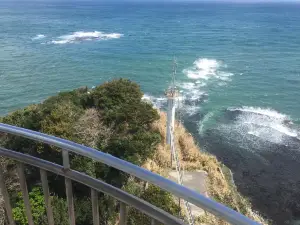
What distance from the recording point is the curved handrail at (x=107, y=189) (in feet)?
6.44

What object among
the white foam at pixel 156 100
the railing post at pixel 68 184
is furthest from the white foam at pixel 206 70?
the railing post at pixel 68 184

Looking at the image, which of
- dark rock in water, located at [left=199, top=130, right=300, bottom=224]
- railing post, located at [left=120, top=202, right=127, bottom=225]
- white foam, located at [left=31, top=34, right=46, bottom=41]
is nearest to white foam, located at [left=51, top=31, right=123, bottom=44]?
white foam, located at [left=31, top=34, right=46, bottom=41]

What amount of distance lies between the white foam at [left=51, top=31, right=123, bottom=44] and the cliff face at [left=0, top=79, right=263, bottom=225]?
113ft

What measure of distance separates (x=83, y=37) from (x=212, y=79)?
89.8 ft

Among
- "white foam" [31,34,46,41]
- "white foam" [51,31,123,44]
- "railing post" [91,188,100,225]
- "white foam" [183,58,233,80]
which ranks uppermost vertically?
"railing post" [91,188,100,225]

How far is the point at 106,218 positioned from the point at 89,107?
22.7 feet

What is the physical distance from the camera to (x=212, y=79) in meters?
32.3

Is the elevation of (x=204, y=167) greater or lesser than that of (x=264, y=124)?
greater

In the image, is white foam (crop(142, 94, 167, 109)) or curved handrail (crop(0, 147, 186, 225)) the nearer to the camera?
curved handrail (crop(0, 147, 186, 225))


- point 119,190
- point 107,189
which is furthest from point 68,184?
point 119,190

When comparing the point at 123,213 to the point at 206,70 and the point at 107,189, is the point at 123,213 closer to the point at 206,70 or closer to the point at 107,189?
the point at 107,189

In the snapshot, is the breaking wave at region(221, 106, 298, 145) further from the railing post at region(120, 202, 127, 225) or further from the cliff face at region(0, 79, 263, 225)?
the railing post at region(120, 202, 127, 225)

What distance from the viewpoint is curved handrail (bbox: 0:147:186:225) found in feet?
6.44

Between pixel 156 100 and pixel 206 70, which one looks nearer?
pixel 156 100
